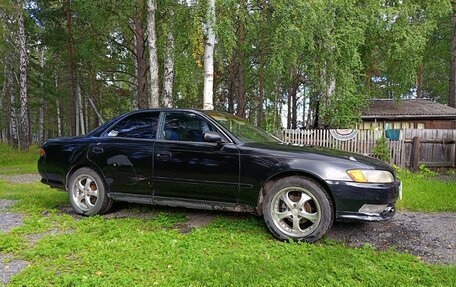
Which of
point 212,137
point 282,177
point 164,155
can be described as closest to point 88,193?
point 164,155

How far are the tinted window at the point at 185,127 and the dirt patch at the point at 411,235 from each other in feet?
6.98

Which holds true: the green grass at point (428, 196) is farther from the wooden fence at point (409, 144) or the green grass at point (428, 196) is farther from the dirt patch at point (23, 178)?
the dirt patch at point (23, 178)

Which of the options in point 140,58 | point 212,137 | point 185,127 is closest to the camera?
point 212,137

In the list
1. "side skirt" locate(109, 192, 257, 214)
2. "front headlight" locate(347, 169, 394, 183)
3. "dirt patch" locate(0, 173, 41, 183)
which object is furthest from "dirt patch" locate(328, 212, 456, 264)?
"dirt patch" locate(0, 173, 41, 183)

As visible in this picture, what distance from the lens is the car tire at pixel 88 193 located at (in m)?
4.88

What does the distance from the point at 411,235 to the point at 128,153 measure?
3.94m

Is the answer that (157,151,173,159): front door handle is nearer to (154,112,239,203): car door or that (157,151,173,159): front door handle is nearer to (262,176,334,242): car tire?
(154,112,239,203): car door

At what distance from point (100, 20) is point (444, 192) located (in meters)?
13.9

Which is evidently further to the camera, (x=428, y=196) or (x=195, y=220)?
(x=428, y=196)

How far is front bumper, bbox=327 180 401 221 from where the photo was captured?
3646mm

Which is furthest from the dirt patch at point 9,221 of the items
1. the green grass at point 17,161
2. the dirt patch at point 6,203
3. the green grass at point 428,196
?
the green grass at point 17,161

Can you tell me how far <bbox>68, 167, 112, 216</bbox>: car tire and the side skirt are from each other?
209mm

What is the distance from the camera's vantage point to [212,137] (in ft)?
13.5

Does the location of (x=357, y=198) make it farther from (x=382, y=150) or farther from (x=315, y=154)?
(x=382, y=150)
